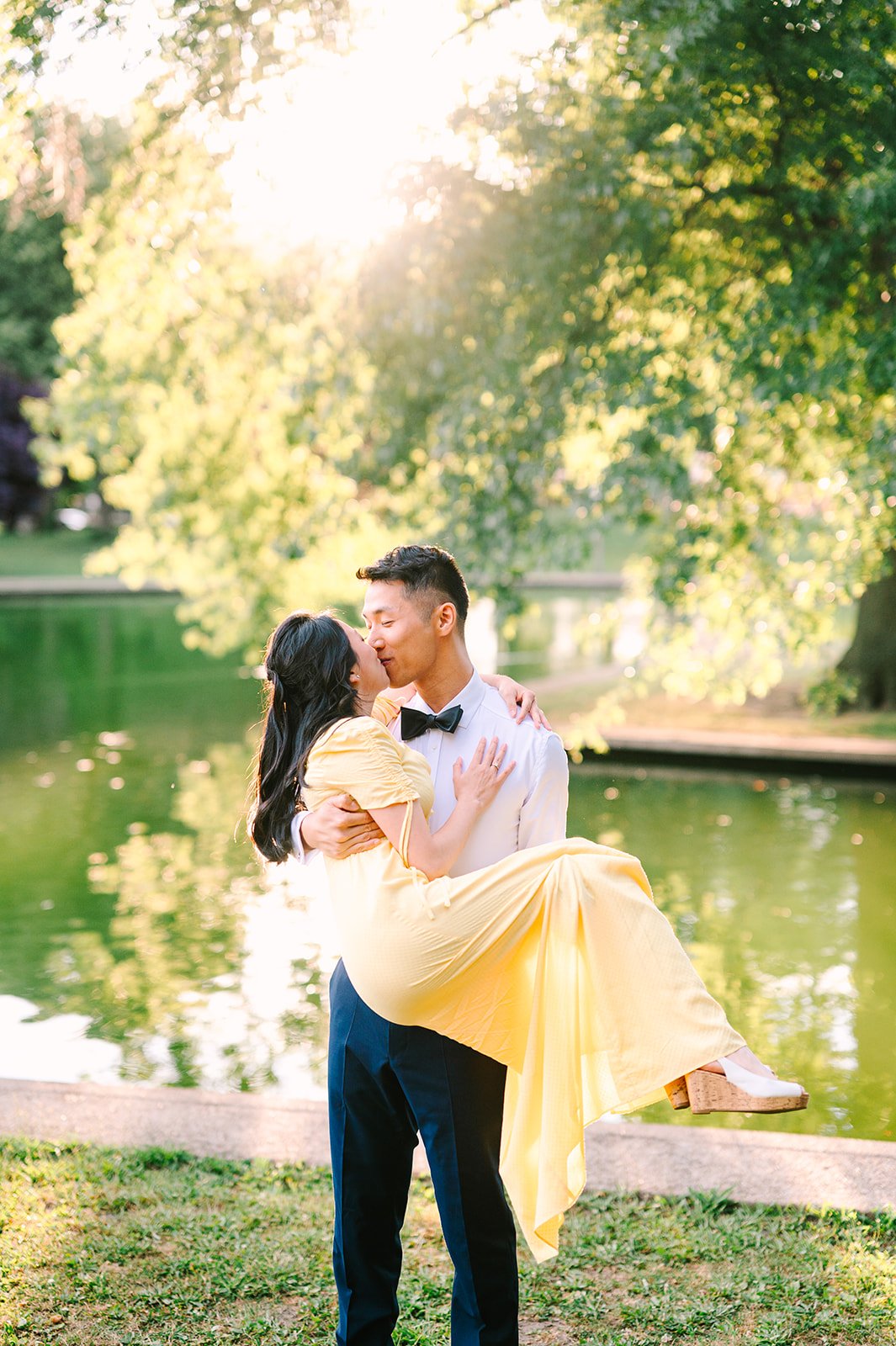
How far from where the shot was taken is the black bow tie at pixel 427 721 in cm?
310

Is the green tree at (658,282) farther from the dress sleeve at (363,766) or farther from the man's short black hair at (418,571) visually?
the dress sleeve at (363,766)

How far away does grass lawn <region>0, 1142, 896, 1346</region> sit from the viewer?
349 centimetres

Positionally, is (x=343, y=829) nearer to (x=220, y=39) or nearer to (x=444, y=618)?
(x=444, y=618)

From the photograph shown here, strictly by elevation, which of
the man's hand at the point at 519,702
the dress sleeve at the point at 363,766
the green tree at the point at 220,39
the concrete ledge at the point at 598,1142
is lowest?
the concrete ledge at the point at 598,1142

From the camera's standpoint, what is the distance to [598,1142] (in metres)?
4.60

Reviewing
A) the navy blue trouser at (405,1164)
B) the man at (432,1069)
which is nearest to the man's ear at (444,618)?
the man at (432,1069)

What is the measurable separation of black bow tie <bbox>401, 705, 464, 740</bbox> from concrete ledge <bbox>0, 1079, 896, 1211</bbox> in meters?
1.95

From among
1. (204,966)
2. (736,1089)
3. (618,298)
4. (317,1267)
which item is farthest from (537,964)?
(618,298)

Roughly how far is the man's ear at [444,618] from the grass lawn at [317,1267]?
6.00 ft

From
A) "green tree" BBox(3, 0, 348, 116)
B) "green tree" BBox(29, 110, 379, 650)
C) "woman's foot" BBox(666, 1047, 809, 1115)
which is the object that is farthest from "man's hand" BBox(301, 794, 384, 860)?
"green tree" BBox(29, 110, 379, 650)

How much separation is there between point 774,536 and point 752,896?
2966mm

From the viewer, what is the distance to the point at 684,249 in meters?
9.30

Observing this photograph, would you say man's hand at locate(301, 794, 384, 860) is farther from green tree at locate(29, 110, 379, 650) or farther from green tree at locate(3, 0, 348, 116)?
green tree at locate(29, 110, 379, 650)

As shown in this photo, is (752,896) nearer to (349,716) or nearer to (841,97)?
(841,97)
